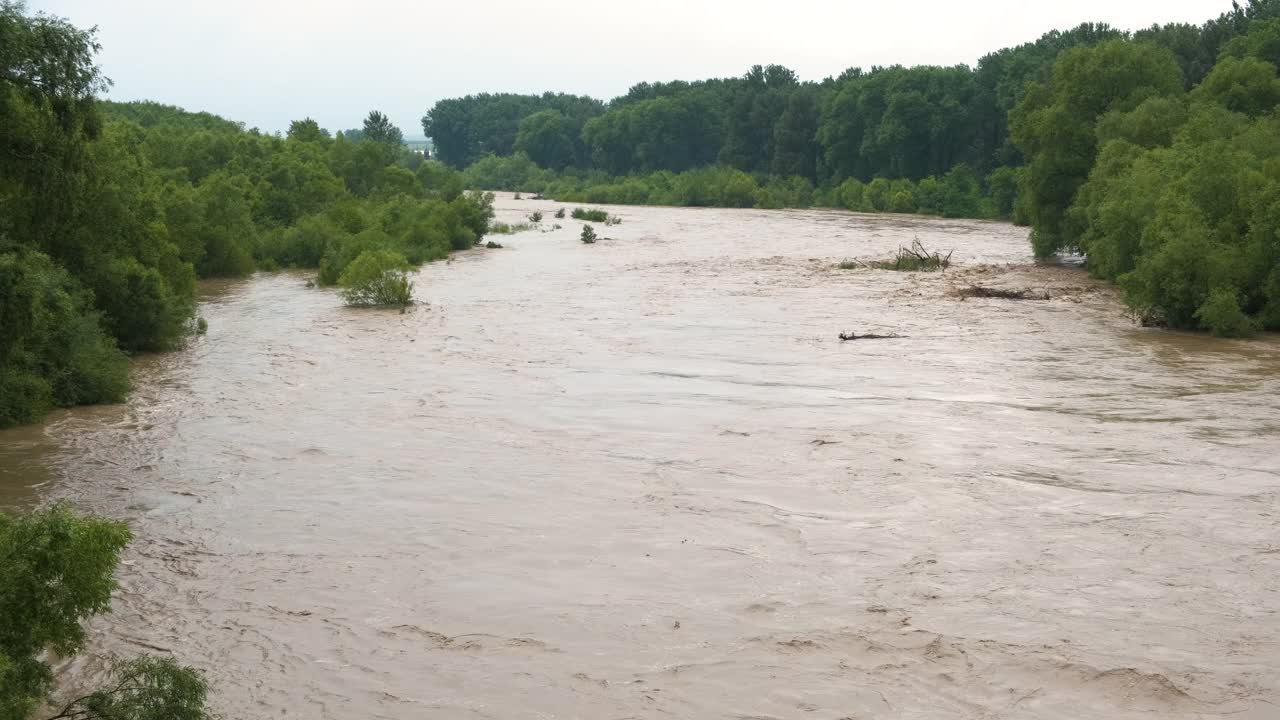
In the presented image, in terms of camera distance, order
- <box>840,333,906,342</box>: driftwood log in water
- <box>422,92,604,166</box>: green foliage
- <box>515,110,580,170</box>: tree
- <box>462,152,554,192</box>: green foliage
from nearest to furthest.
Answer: <box>840,333,906,342</box>: driftwood log in water
<box>462,152,554,192</box>: green foliage
<box>515,110,580,170</box>: tree
<box>422,92,604,166</box>: green foliage

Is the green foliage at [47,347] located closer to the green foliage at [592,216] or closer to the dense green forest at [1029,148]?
the dense green forest at [1029,148]

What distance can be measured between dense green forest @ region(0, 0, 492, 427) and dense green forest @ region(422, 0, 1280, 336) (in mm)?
23038

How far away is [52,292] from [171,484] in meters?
3.18

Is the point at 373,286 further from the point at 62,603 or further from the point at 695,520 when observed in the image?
the point at 62,603

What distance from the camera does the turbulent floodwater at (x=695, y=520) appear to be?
10969 millimetres

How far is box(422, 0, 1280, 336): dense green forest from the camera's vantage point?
3105 cm

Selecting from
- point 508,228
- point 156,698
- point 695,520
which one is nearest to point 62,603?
point 156,698

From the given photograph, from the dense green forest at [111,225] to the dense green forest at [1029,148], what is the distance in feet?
75.6

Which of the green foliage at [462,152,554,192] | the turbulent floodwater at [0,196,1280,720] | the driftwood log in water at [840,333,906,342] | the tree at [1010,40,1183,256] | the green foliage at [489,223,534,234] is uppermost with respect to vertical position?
the tree at [1010,40,1183,256]

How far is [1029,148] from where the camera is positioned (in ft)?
183

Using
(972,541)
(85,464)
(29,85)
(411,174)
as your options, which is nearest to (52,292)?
(85,464)

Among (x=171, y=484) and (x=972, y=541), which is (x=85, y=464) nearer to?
(x=171, y=484)

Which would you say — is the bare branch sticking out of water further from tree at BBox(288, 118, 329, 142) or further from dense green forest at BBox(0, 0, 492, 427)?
tree at BBox(288, 118, 329, 142)

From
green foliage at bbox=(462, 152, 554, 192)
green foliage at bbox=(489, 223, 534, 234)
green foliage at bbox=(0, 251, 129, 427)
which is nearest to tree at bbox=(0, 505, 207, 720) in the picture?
green foliage at bbox=(0, 251, 129, 427)
